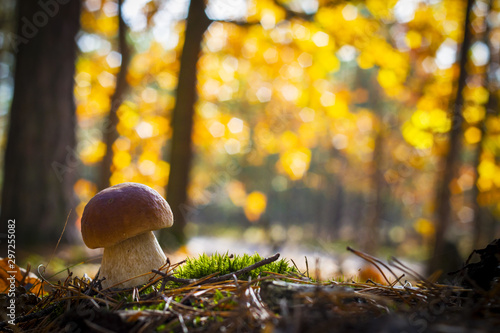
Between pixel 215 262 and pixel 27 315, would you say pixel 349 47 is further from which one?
pixel 27 315

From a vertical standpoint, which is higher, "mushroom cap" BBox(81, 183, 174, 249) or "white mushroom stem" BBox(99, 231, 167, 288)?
"mushroom cap" BBox(81, 183, 174, 249)

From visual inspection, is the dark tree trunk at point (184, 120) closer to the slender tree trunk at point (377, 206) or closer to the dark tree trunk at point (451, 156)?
the dark tree trunk at point (451, 156)

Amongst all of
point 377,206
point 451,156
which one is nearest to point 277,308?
point 451,156

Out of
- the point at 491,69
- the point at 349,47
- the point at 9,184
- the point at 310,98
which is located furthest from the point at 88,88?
the point at 491,69

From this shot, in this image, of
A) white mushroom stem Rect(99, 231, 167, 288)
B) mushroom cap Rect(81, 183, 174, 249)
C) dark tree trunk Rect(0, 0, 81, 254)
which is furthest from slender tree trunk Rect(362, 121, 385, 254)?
mushroom cap Rect(81, 183, 174, 249)

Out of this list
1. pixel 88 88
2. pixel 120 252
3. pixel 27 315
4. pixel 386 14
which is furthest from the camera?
pixel 88 88

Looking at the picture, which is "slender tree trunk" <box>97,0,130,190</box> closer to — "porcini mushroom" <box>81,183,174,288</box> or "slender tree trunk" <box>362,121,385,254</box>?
"porcini mushroom" <box>81,183,174,288</box>
